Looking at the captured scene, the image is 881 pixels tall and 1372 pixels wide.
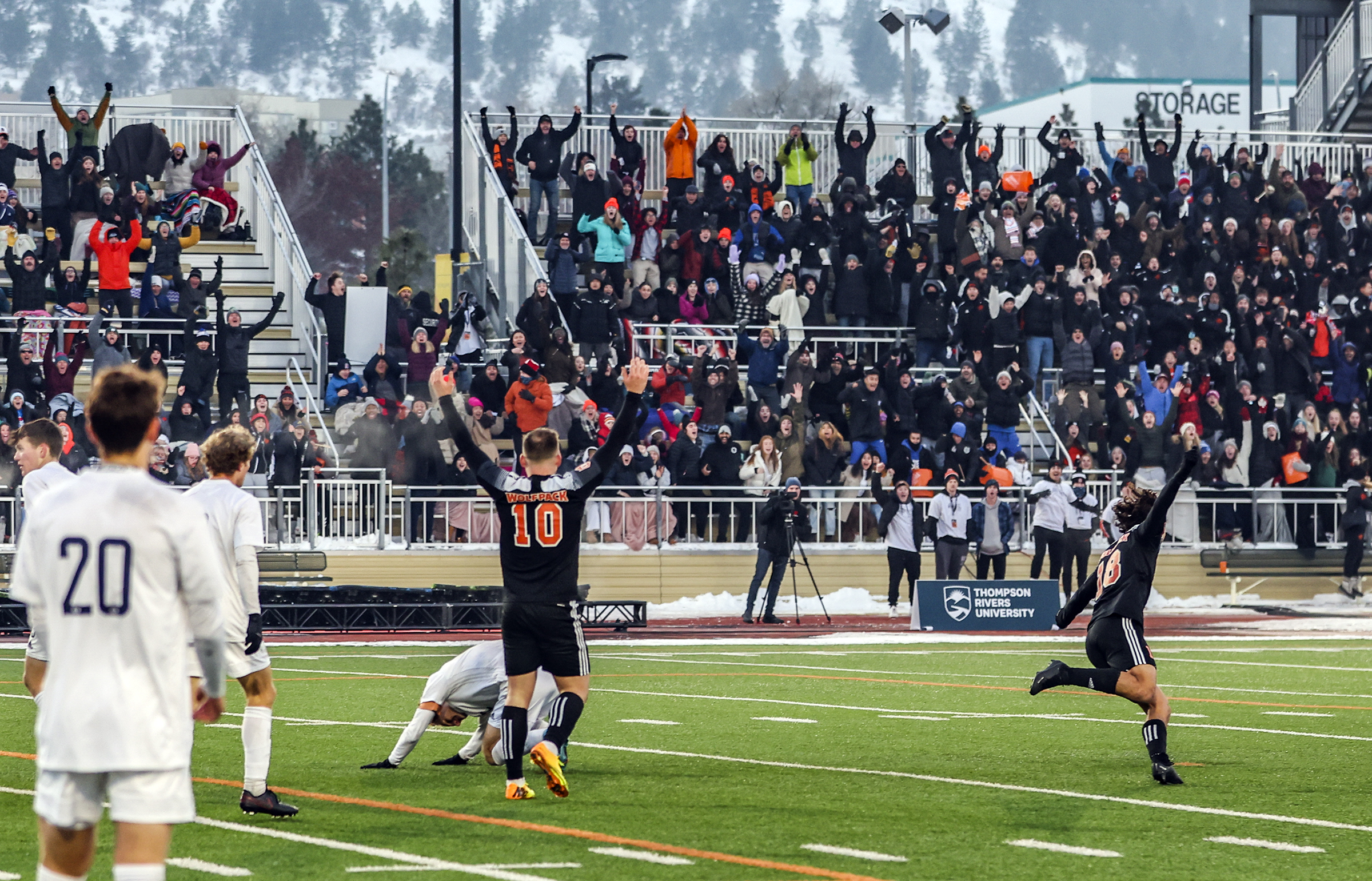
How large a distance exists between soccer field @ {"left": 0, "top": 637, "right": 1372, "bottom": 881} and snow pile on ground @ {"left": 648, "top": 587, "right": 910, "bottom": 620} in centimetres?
921

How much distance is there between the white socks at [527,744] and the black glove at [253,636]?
1.38 m

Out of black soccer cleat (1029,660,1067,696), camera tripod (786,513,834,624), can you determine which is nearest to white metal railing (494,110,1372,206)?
camera tripod (786,513,834,624)

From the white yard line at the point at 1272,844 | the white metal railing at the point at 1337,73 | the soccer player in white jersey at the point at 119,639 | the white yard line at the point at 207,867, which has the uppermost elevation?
the white metal railing at the point at 1337,73

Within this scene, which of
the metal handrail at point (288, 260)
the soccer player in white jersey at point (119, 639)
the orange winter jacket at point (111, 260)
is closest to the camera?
the soccer player in white jersey at point (119, 639)

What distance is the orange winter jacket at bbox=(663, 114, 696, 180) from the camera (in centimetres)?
3316

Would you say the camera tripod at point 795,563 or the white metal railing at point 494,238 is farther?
the white metal railing at point 494,238

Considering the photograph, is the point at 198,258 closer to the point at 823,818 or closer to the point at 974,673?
the point at 974,673

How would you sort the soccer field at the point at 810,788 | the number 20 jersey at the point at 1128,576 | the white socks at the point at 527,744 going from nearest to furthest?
1. the soccer field at the point at 810,788
2. the white socks at the point at 527,744
3. the number 20 jersey at the point at 1128,576

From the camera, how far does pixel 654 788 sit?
10.1 meters

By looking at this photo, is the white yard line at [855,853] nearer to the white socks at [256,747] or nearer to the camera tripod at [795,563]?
the white socks at [256,747]

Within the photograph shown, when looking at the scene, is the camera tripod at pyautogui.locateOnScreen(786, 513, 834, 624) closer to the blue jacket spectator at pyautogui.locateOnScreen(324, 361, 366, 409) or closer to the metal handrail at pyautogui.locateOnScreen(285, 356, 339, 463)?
the metal handrail at pyautogui.locateOnScreen(285, 356, 339, 463)

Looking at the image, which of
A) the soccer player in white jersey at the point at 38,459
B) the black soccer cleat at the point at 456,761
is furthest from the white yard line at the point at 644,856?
the soccer player in white jersey at the point at 38,459

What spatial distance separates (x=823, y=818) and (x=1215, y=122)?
3846 inches

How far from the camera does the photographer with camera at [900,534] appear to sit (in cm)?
2597
